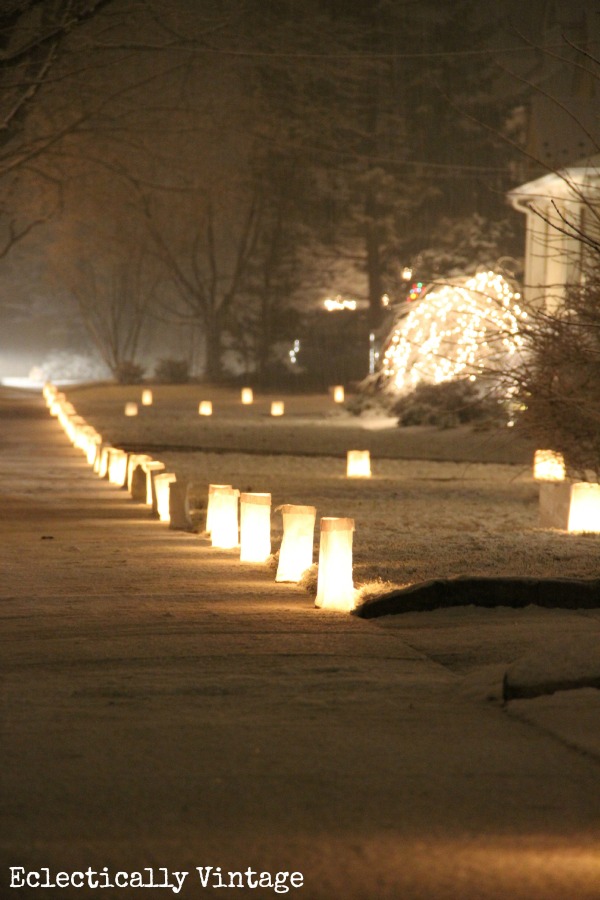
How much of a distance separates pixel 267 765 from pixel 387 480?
1418 cm

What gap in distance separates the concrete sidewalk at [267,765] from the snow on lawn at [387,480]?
1997mm

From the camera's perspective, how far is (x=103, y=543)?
1141 cm

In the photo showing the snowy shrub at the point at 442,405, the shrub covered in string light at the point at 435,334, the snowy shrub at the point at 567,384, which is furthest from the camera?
the shrub covered in string light at the point at 435,334

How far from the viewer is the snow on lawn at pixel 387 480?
10141 millimetres

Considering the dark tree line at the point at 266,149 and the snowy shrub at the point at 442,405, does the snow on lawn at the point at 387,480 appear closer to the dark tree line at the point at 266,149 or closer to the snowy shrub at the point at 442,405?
the snowy shrub at the point at 442,405

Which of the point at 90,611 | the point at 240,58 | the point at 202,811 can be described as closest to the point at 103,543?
the point at 90,611

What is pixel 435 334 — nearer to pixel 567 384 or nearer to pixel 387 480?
pixel 387 480

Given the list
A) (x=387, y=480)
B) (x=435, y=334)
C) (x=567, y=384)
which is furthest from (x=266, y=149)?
(x=567, y=384)

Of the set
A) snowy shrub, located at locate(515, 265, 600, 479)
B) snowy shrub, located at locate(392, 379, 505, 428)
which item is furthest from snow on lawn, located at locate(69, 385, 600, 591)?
snowy shrub, located at locate(515, 265, 600, 479)

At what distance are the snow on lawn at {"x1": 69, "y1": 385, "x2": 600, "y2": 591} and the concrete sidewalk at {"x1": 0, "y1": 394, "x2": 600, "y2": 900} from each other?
2.00 m

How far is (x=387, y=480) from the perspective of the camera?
61.9 ft

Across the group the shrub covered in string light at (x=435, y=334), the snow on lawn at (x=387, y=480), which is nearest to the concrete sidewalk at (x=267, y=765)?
the snow on lawn at (x=387, y=480)

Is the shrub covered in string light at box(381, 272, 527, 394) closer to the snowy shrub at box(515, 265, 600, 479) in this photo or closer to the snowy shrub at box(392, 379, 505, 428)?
the snowy shrub at box(392, 379, 505, 428)

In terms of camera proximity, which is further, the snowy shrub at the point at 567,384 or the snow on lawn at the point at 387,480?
the snowy shrub at the point at 567,384
